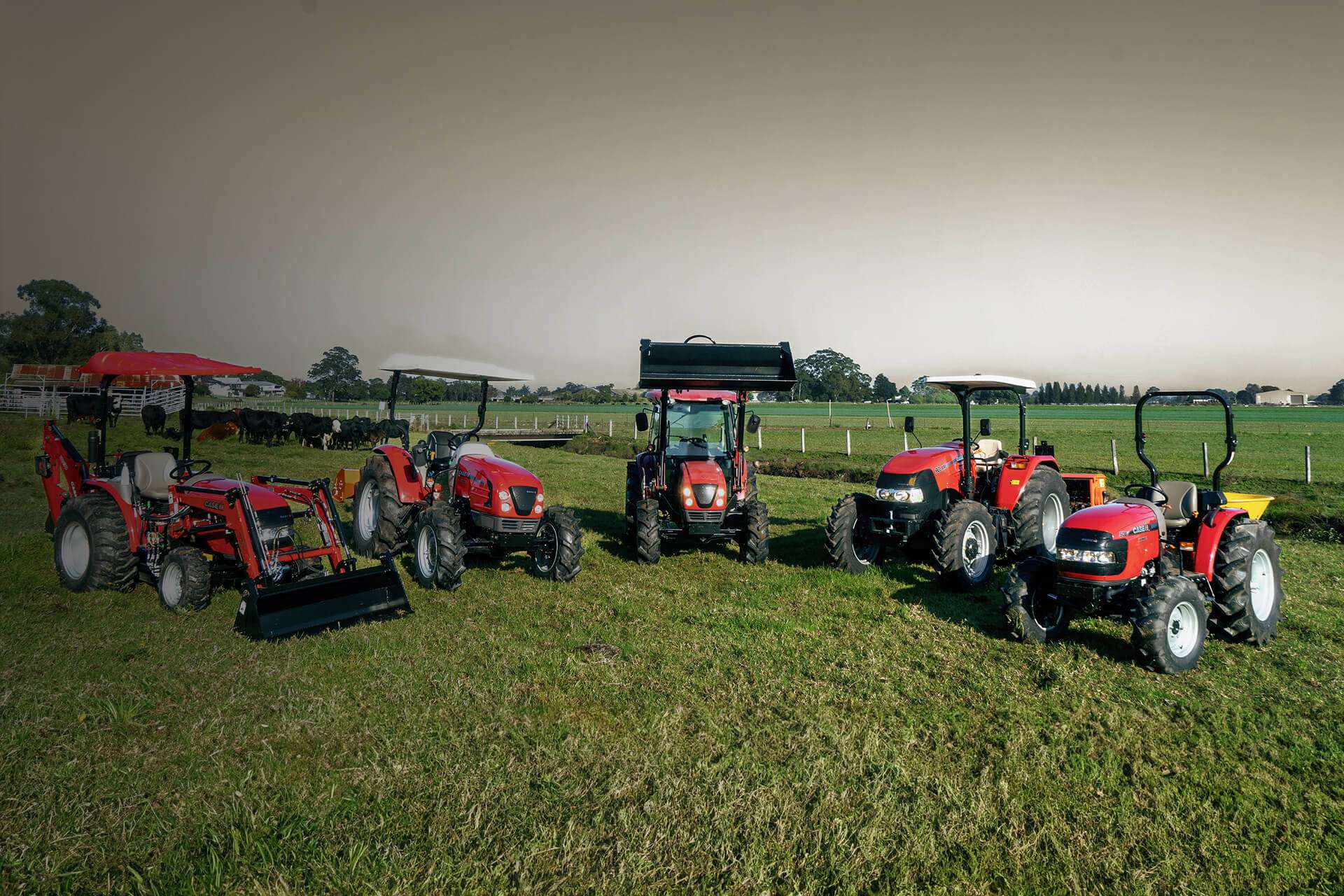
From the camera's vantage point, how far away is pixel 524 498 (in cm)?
866

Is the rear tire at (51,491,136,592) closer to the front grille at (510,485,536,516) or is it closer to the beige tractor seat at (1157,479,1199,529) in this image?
the front grille at (510,485,536,516)

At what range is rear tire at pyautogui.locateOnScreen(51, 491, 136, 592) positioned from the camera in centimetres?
766

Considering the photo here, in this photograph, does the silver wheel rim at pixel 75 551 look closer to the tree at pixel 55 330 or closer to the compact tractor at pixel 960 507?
the compact tractor at pixel 960 507

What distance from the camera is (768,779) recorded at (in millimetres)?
4121

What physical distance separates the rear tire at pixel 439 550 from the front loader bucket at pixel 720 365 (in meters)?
2.90

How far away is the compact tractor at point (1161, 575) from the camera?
5.77m

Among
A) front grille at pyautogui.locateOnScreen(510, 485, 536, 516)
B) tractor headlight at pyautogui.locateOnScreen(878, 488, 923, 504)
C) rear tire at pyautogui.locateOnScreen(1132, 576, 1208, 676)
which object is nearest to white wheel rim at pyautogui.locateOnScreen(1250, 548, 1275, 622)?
rear tire at pyautogui.locateOnScreen(1132, 576, 1208, 676)

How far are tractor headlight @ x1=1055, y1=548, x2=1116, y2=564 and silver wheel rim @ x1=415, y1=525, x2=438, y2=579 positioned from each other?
20.8 ft

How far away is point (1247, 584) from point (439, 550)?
25.3 feet

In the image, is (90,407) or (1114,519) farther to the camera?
(90,407)

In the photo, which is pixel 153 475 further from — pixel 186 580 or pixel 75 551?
pixel 186 580

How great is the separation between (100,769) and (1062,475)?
10.3m

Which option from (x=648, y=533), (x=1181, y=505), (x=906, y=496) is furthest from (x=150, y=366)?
(x=1181, y=505)

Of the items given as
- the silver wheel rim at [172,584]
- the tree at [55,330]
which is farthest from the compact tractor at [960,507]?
the tree at [55,330]
